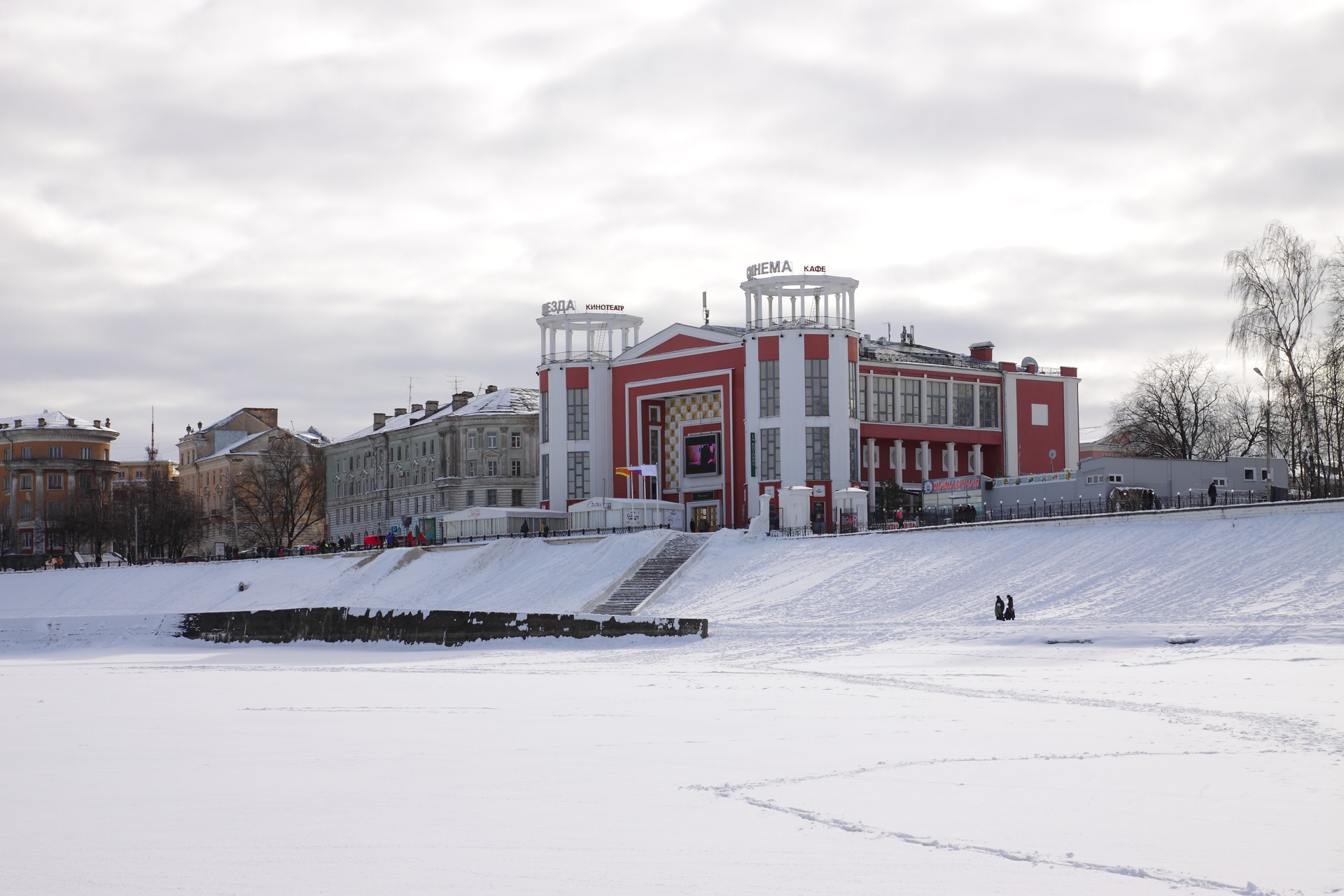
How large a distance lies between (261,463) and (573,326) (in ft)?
168

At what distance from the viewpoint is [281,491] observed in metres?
111

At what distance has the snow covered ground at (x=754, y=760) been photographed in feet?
38.7

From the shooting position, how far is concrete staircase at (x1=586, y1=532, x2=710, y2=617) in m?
54.1

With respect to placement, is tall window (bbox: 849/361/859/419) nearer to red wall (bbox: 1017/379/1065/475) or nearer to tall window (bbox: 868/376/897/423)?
tall window (bbox: 868/376/897/423)

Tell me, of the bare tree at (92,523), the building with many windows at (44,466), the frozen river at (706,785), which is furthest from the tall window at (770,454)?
the building with many windows at (44,466)

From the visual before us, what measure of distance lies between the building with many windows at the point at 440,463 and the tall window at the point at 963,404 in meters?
32.5

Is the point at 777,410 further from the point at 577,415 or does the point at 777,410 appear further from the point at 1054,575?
the point at 1054,575

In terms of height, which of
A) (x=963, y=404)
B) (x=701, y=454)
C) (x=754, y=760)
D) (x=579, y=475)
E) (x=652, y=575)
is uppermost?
(x=963, y=404)

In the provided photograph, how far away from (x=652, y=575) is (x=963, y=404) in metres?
31.0

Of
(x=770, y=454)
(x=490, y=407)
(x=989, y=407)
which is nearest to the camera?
(x=770, y=454)

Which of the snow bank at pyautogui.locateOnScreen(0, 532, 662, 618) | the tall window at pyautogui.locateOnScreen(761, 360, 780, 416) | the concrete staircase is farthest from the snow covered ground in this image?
the tall window at pyautogui.locateOnScreen(761, 360, 780, 416)

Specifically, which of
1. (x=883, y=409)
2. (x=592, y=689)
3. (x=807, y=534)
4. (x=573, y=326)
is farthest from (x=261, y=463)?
(x=592, y=689)

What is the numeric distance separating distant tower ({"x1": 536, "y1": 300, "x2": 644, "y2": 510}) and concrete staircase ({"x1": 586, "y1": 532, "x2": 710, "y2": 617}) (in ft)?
58.3

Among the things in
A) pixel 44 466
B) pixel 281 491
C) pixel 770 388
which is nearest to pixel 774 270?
pixel 770 388
